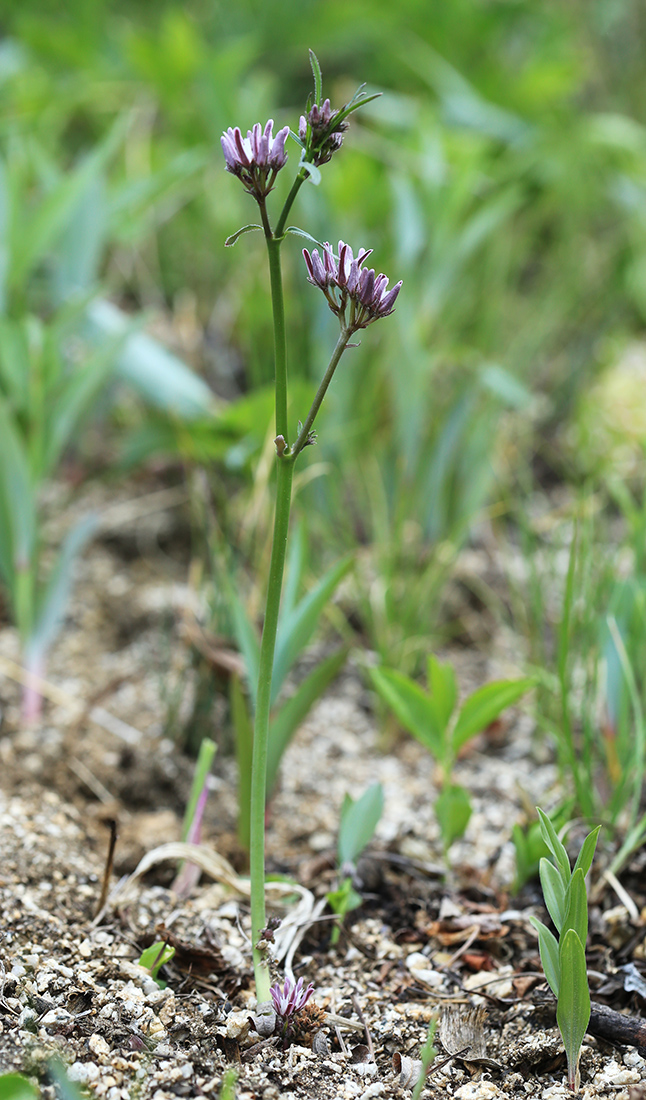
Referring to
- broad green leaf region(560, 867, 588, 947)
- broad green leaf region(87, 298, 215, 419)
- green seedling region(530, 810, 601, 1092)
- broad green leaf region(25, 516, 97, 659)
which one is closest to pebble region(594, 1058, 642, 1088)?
green seedling region(530, 810, 601, 1092)

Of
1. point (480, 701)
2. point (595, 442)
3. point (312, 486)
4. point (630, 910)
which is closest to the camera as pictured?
point (630, 910)

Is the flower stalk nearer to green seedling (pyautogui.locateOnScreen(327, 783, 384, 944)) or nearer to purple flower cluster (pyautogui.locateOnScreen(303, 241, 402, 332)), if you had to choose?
purple flower cluster (pyautogui.locateOnScreen(303, 241, 402, 332))

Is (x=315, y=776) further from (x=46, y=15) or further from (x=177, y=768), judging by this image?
(x=46, y=15)

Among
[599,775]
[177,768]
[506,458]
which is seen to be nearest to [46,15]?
[506,458]

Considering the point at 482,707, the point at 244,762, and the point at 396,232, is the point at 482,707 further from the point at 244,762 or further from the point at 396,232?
the point at 396,232

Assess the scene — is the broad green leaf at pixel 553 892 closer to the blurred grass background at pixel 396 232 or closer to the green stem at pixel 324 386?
the green stem at pixel 324 386

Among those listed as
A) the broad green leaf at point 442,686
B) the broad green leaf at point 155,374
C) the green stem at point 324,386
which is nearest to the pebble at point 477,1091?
the broad green leaf at point 442,686

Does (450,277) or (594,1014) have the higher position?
(450,277)
